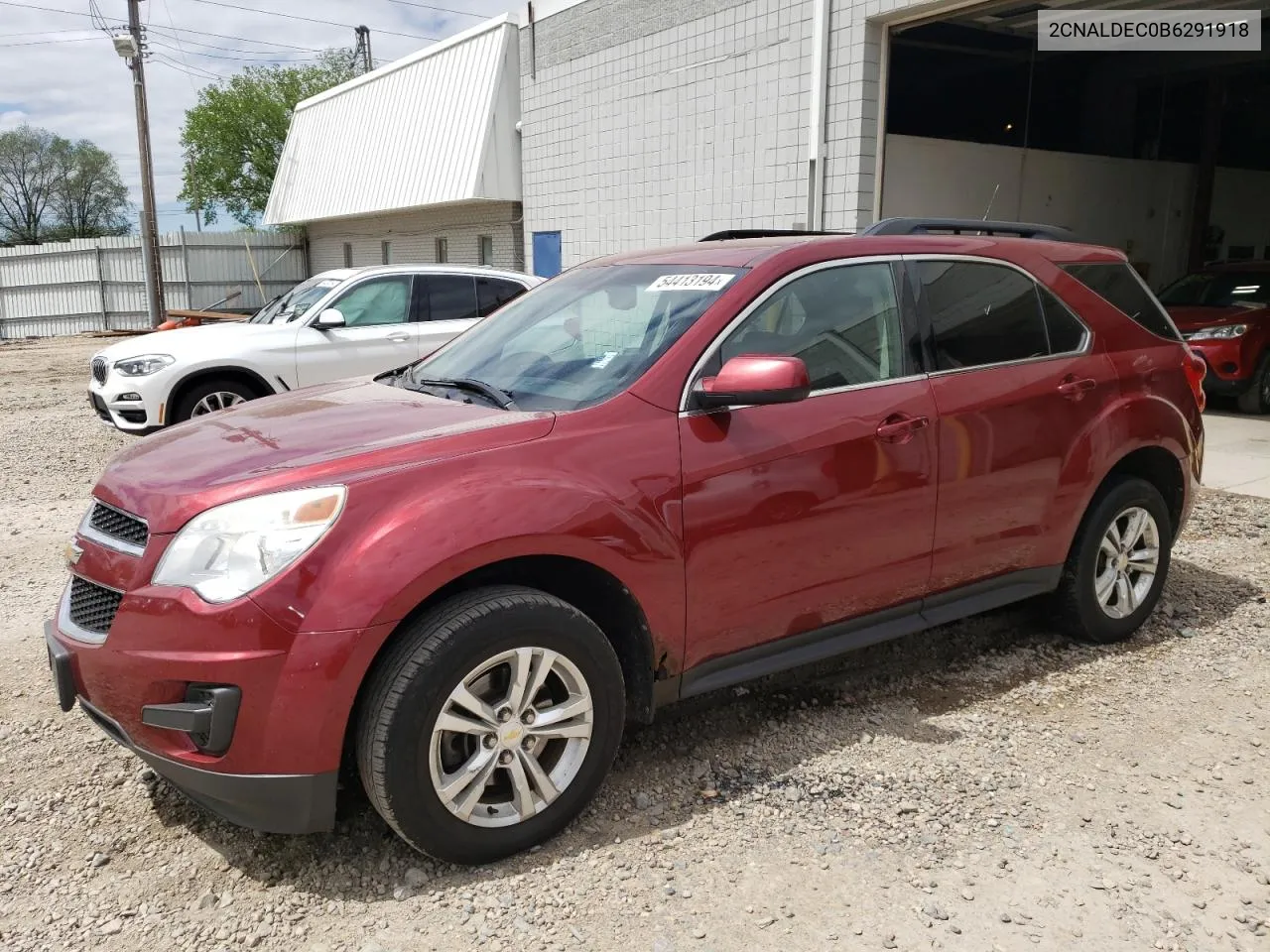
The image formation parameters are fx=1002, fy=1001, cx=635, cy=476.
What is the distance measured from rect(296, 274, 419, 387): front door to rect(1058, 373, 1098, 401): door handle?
6.23 m

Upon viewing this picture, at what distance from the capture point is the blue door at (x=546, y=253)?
16.5 m

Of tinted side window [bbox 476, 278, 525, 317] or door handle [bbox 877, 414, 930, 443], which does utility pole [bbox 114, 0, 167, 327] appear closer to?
tinted side window [bbox 476, 278, 525, 317]

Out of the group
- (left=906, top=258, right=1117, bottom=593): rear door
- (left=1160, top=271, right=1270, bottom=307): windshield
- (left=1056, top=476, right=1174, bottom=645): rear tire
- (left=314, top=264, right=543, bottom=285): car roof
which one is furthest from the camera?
(left=1160, top=271, right=1270, bottom=307): windshield

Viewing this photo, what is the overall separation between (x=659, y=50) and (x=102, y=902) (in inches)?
509

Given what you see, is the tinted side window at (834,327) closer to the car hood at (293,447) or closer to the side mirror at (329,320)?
the car hood at (293,447)

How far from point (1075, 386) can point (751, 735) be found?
1964mm

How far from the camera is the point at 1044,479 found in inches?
159

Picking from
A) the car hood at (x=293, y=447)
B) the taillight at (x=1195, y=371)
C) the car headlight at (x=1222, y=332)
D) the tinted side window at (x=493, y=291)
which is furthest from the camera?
the car headlight at (x=1222, y=332)

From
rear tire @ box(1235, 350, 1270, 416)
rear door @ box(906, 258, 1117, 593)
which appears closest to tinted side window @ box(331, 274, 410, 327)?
rear door @ box(906, 258, 1117, 593)

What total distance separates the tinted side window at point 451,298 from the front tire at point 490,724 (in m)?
7.12

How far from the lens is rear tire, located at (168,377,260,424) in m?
8.48

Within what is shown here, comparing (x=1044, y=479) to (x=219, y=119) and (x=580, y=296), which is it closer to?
(x=580, y=296)

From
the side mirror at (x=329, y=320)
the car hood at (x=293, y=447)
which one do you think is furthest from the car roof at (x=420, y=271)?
the car hood at (x=293, y=447)

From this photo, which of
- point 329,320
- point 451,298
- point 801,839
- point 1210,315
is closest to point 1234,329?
point 1210,315
